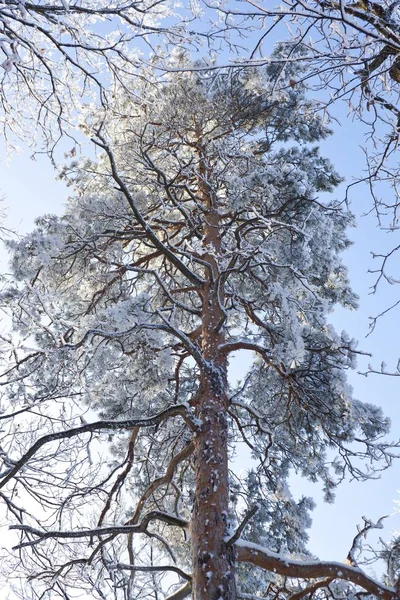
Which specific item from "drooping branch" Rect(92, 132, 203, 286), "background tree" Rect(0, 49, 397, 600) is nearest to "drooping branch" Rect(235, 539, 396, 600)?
"background tree" Rect(0, 49, 397, 600)

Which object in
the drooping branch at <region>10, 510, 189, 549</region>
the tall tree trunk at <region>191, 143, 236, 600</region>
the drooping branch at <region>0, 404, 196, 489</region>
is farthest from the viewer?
the drooping branch at <region>10, 510, 189, 549</region>

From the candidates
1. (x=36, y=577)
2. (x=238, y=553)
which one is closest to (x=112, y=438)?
(x=36, y=577)

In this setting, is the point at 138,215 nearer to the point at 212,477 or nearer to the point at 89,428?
the point at 89,428

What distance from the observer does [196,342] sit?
6.68 m

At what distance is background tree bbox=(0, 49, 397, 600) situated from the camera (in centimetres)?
479

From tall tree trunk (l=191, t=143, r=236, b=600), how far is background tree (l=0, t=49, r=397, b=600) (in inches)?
0.6

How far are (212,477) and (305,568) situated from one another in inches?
41.0

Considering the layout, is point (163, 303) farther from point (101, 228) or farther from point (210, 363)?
point (210, 363)

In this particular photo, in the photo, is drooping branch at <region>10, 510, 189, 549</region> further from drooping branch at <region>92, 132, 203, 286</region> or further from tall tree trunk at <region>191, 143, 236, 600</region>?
drooping branch at <region>92, 132, 203, 286</region>

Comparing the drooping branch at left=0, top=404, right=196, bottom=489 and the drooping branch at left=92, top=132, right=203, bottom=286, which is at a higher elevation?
the drooping branch at left=92, top=132, right=203, bottom=286

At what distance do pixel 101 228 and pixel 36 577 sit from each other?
14.3 feet

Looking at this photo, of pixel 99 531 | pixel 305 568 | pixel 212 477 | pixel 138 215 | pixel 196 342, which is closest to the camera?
pixel 305 568

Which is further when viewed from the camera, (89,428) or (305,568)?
(89,428)

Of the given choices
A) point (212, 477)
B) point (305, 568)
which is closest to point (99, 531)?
point (212, 477)
